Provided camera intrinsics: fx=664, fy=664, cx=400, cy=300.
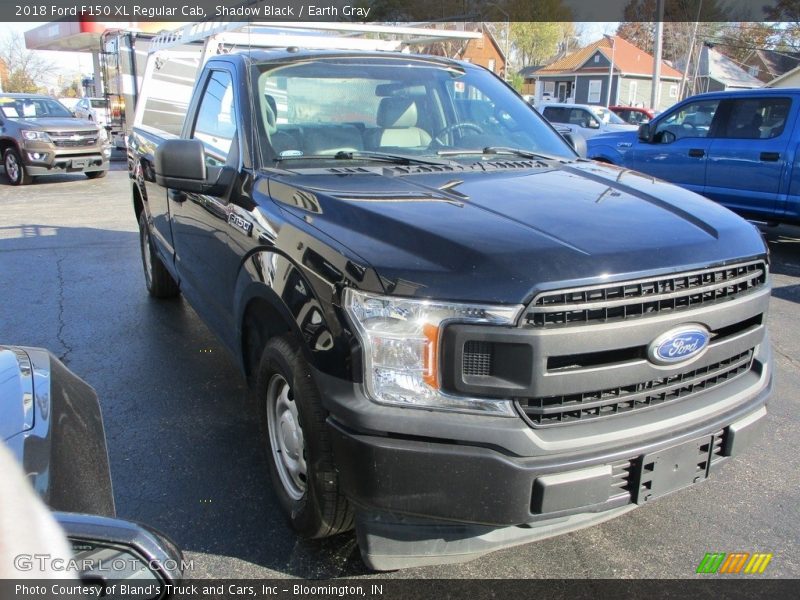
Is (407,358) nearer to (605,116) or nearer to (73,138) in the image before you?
(73,138)

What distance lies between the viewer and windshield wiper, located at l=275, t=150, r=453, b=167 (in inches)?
125

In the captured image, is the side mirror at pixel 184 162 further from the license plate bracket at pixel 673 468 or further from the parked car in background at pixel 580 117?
the parked car in background at pixel 580 117

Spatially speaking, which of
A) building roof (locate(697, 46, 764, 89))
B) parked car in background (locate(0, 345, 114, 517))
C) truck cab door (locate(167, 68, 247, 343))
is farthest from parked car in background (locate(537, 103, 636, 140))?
building roof (locate(697, 46, 764, 89))

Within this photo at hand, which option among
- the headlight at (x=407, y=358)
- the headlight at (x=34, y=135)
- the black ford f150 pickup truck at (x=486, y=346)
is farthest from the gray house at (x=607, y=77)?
the headlight at (x=407, y=358)

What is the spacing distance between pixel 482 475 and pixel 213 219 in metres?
2.13

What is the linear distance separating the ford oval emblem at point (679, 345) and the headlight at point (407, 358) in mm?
532

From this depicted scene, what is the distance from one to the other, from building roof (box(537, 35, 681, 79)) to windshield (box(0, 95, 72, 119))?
1794 inches

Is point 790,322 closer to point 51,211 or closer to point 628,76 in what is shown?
point 51,211

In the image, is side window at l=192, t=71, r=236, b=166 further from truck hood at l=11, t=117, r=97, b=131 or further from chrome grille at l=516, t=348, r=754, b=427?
truck hood at l=11, t=117, r=97, b=131

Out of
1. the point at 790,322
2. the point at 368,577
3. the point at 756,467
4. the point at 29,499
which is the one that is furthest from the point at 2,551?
the point at 790,322

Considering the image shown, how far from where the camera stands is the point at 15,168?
1455 centimetres

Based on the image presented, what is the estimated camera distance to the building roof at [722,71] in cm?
4672

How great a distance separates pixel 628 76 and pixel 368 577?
190 feet

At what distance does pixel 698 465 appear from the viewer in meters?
2.30
